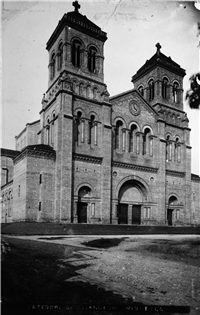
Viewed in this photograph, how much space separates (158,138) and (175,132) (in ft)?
12.4

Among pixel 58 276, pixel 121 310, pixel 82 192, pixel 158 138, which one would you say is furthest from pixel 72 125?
pixel 121 310

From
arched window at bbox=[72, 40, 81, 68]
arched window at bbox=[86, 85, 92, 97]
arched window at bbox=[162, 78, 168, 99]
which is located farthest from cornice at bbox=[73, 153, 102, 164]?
arched window at bbox=[162, 78, 168, 99]

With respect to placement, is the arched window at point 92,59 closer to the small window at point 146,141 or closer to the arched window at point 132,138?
the arched window at point 132,138

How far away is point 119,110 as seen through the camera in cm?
3281

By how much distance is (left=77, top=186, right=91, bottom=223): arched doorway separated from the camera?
2868 centimetres

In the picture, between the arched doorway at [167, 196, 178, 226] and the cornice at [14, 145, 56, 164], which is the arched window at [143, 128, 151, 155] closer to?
the arched doorway at [167, 196, 178, 226]

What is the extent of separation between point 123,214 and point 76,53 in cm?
1812

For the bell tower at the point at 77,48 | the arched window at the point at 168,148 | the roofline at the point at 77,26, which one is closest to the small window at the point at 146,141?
the arched window at the point at 168,148

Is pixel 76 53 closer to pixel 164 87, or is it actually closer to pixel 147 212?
pixel 164 87

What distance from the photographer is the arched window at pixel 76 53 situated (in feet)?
102

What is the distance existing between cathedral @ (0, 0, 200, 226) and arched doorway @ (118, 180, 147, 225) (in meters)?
0.11

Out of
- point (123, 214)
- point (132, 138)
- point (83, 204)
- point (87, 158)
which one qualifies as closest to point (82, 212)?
point (83, 204)

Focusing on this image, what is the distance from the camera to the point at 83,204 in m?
29.0

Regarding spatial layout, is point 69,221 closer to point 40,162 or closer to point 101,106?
point 40,162
